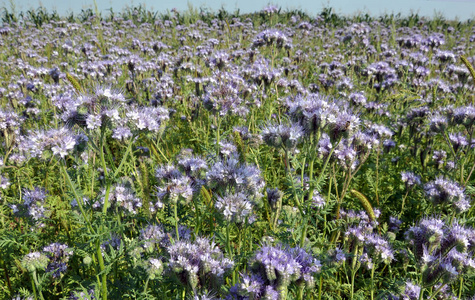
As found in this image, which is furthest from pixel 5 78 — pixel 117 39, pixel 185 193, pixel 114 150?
pixel 185 193

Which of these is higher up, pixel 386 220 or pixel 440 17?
pixel 440 17

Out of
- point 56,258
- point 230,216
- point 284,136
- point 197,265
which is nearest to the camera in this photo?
point 197,265

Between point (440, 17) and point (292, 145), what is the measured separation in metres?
19.5

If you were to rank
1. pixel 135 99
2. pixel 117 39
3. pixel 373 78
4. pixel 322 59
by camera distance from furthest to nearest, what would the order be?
pixel 117 39 < pixel 322 59 < pixel 373 78 < pixel 135 99

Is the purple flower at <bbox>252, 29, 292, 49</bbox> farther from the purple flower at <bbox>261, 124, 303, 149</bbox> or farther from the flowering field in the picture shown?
the purple flower at <bbox>261, 124, 303, 149</bbox>

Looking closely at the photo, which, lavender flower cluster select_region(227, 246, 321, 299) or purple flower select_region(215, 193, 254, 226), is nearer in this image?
lavender flower cluster select_region(227, 246, 321, 299)

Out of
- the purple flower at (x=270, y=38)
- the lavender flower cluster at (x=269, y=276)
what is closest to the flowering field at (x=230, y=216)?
the lavender flower cluster at (x=269, y=276)

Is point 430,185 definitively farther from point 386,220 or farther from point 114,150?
point 114,150

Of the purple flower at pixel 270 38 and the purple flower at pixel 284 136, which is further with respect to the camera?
the purple flower at pixel 270 38

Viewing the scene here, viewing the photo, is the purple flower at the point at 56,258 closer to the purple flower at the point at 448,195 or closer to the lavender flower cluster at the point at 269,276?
the lavender flower cluster at the point at 269,276

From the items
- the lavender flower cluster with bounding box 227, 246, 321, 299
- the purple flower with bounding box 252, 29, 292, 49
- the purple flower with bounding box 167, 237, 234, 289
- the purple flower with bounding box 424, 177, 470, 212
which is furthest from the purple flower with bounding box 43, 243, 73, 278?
the purple flower with bounding box 252, 29, 292, 49

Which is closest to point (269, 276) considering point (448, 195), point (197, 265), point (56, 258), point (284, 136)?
point (197, 265)

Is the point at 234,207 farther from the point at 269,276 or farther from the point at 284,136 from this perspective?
the point at 284,136

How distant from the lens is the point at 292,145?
235 centimetres
